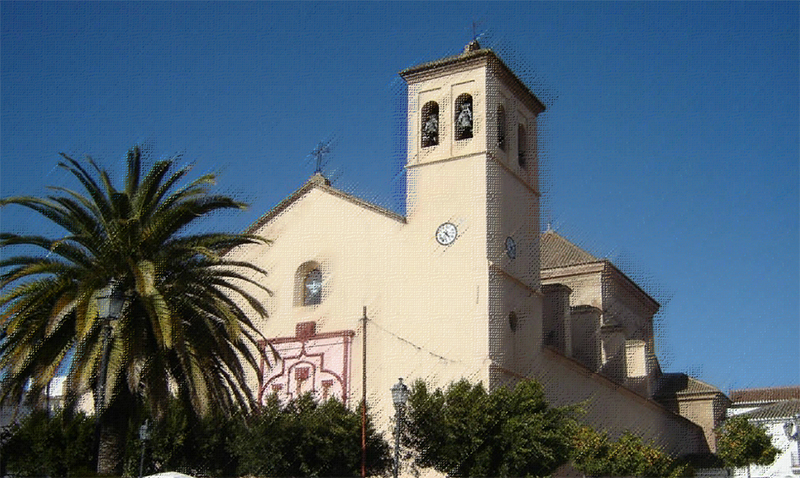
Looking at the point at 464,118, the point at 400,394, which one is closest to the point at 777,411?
the point at 464,118

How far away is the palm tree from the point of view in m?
16.7

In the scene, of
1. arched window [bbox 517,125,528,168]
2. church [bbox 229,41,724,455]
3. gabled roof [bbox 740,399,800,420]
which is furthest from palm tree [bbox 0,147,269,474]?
gabled roof [bbox 740,399,800,420]

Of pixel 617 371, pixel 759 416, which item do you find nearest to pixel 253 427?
pixel 617 371

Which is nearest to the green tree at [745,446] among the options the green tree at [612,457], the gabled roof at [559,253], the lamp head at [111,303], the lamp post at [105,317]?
the green tree at [612,457]

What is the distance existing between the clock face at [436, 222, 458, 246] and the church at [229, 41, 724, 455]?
0.04 meters

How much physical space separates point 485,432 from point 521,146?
9404 millimetres

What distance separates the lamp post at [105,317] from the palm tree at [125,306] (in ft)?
0.34

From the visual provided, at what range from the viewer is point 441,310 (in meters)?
24.5

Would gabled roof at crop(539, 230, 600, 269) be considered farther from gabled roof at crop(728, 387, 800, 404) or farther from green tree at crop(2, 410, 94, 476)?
green tree at crop(2, 410, 94, 476)

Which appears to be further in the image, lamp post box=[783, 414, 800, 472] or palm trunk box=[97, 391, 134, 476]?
lamp post box=[783, 414, 800, 472]

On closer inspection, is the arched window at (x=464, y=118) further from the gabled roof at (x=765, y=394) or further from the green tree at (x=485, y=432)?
the gabled roof at (x=765, y=394)

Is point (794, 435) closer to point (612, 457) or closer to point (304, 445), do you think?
point (612, 457)

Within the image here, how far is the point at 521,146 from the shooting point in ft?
91.5

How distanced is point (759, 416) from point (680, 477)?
8.68 metres
